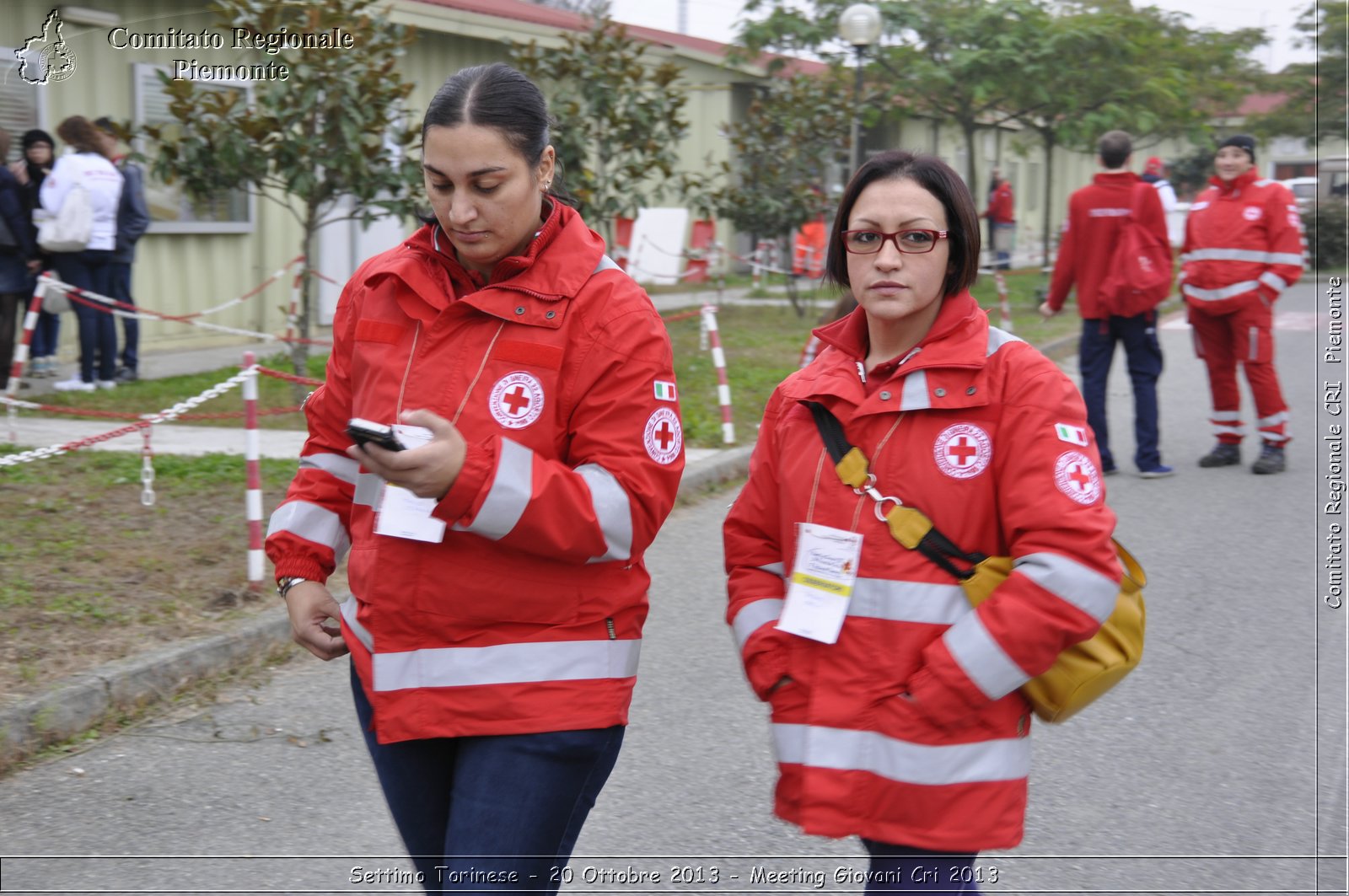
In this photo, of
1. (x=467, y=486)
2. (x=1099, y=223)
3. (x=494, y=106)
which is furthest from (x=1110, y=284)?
(x=467, y=486)

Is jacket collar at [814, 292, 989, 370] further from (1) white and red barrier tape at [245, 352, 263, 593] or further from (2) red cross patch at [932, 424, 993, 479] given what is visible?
(1) white and red barrier tape at [245, 352, 263, 593]

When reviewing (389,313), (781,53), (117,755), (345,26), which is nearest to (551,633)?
(389,313)

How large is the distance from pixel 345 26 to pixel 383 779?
832 centimetres

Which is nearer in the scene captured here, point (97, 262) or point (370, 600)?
point (370, 600)

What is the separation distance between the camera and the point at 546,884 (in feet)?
8.00

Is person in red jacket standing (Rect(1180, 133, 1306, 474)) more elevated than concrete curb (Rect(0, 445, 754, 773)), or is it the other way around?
person in red jacket standing (Rect(1180, 133, 1306, 474))

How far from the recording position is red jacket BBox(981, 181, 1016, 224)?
27328mm

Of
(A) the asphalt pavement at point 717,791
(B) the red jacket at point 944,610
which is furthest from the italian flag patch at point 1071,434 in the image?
(A) the asphalt pavement at point 717,791

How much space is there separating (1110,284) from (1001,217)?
1914 cm

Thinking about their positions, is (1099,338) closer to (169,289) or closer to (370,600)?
(370,600)

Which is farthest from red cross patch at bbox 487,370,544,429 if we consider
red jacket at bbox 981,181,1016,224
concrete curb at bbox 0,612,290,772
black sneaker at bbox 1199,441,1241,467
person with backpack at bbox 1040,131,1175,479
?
red jacket at bbox 981,181,1016,224

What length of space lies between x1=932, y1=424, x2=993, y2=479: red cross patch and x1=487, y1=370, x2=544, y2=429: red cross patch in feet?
2.24

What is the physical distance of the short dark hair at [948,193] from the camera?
8.29ft

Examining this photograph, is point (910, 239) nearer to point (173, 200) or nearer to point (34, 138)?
point (34, 138)
